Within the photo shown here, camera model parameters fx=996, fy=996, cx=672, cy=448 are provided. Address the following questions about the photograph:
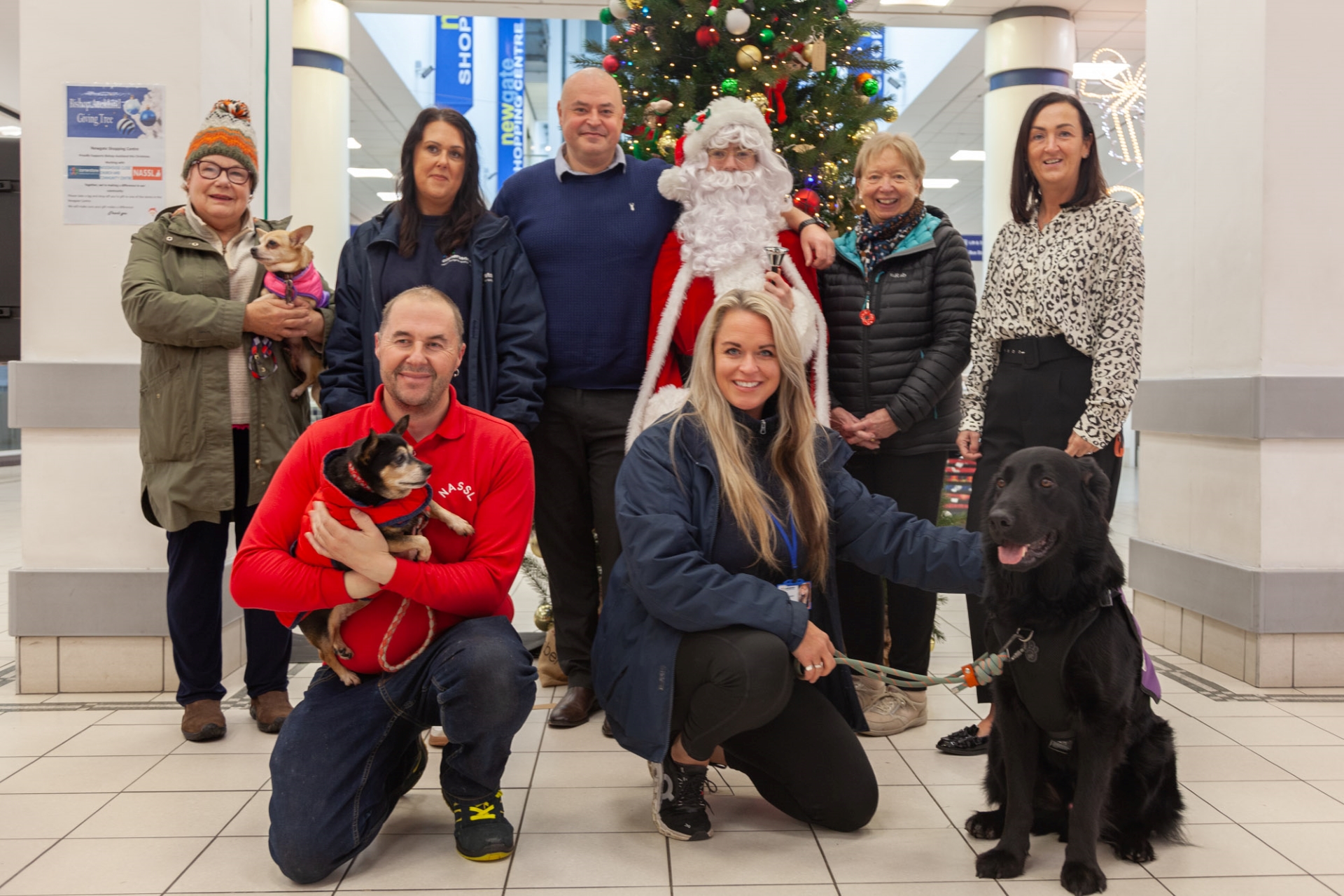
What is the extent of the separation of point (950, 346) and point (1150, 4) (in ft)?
7.27

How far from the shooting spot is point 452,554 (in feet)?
7.06

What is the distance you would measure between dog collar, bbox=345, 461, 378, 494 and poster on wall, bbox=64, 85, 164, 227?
1.89 meters

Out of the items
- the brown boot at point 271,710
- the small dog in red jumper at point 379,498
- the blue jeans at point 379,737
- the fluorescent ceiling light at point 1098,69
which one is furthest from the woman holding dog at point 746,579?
the fluorescent ceiling light at point 1098,69

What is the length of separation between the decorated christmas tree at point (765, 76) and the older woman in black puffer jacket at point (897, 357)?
2.03 feet

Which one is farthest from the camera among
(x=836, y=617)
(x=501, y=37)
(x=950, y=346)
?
(x=501, y=37)

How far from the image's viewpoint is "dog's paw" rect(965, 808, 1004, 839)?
85.0 inches

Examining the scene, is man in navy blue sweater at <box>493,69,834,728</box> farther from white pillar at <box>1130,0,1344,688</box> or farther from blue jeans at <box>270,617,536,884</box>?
white pillar at <box>1130,0,1344,688</box>

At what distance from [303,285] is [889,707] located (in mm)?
2091

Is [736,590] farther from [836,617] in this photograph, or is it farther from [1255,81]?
[1255,81]

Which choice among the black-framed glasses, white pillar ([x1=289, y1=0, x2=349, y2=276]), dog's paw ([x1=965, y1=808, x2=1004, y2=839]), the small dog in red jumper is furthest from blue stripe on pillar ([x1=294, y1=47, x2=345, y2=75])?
dog's paw ([x1=965, y1=808, x2=1004, y2=839])

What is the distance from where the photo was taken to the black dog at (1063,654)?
1.87 m

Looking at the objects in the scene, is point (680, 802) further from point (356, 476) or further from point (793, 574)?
point (356, 476)

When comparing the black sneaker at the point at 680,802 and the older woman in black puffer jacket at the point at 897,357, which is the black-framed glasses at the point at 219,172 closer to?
the older woman in black puffer jacket at the point at 897,357

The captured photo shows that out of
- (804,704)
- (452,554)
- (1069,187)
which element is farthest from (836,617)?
(1069,187)
